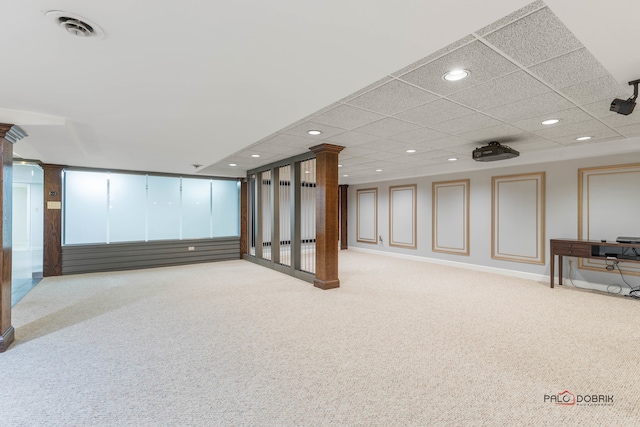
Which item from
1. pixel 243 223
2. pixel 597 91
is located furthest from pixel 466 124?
pixel 243 223

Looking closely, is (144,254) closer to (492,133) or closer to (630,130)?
(492,133)

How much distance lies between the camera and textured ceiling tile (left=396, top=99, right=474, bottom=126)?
308 centimetres

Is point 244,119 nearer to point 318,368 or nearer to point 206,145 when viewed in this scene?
point 206,145

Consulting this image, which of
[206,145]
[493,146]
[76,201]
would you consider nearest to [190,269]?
[76,201]

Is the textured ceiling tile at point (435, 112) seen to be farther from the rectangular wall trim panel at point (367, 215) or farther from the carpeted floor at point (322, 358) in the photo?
the rectangular wall trim panel at point (367, 215)

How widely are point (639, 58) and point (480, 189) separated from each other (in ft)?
15.2

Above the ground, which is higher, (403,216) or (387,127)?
(387,127)

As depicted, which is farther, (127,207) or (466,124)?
(127,207)

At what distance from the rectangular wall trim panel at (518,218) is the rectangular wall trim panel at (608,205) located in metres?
0.60

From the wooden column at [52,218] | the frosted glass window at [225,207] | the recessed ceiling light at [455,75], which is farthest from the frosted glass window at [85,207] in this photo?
the recessed ceiling light at [455,75]

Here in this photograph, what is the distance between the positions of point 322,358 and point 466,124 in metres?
3.21

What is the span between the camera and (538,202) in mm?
5586

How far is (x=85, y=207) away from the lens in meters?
6.68
